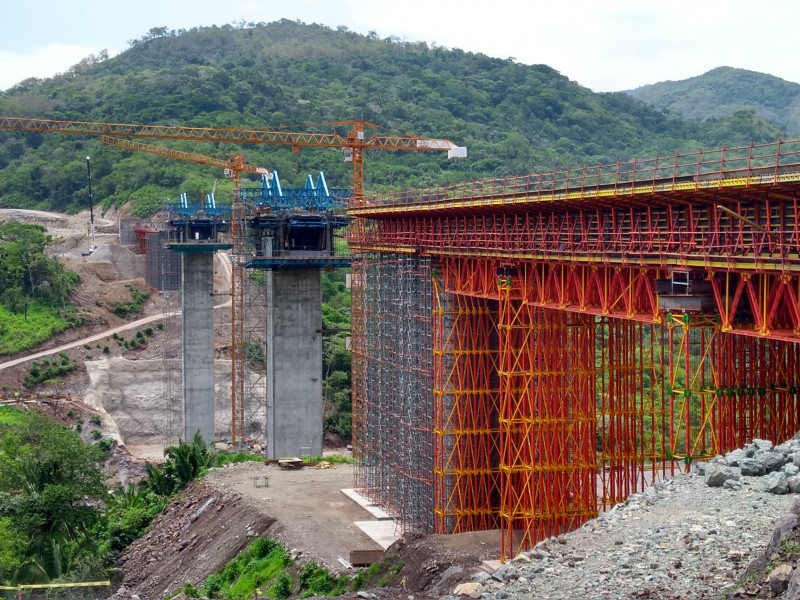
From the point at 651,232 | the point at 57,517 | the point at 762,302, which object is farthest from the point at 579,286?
the point at 57,517

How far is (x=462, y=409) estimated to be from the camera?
40656 mm

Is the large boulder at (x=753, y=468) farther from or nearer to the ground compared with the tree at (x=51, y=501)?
farther from the ground

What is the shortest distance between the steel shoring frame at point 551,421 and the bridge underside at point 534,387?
2.0 inches

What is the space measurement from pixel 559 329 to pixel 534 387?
196 centimetres

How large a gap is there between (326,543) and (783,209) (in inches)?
820

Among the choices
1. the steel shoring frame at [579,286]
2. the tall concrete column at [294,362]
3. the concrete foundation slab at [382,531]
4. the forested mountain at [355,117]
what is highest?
the forested mountain at [355,117]

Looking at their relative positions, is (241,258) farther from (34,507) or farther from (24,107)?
(24,107)

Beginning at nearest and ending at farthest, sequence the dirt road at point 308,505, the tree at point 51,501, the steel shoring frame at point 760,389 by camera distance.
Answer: the steel shoring frame at point 760,389, the dirt road at point 308,505, the tree at point 51,501

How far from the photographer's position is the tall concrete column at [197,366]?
242 feet

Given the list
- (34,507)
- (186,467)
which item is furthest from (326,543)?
(186,467)

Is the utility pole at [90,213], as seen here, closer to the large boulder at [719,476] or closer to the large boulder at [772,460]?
the large boulder at [719,476]

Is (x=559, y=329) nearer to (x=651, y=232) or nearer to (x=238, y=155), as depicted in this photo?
(x=651, y=232)

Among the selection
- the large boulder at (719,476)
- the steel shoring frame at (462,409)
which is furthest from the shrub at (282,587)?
the large boulder at (719,476)

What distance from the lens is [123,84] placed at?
154m
